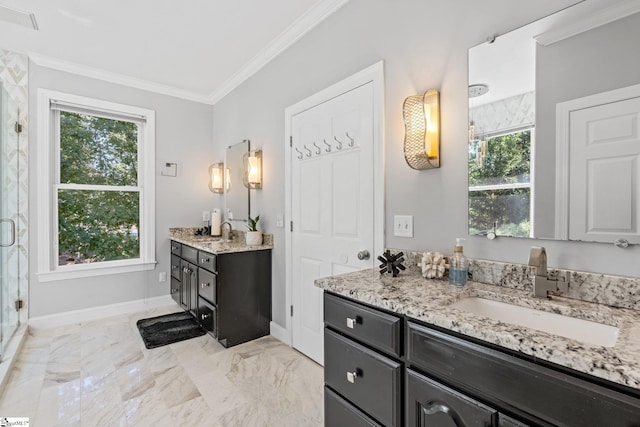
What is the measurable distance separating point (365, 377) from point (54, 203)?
143 inches

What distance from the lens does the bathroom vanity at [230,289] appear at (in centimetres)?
262

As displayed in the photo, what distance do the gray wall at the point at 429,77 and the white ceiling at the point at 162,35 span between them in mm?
279

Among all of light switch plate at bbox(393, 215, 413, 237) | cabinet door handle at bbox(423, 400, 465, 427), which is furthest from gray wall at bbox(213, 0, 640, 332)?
cabinet door handle at bbox(423, 400, 465, 427)

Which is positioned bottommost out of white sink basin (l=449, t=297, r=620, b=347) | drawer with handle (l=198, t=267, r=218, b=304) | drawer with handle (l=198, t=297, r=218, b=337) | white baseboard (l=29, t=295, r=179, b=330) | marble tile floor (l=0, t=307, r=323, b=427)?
marble tile floor (l=0, t=307, r=323, b=427)

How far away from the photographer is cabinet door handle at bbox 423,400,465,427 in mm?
928

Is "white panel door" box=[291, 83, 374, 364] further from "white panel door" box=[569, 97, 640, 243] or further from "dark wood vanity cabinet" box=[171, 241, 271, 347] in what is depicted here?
"white panel door" box=[569, 97, 640, 243]

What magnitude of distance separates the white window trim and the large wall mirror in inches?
141

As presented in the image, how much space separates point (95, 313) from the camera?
135 inches

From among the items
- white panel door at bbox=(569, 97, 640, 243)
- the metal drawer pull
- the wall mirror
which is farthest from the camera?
the wall mirror

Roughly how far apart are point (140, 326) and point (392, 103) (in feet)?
10.4

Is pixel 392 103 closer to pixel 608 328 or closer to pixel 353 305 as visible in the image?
pixel 353 305

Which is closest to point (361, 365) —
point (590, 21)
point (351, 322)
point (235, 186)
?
point (351, 322)

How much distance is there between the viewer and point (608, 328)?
0.96 meters

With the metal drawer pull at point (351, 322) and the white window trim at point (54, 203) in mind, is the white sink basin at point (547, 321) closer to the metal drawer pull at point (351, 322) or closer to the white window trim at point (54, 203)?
the metal drawer pull at point (351, 322)
